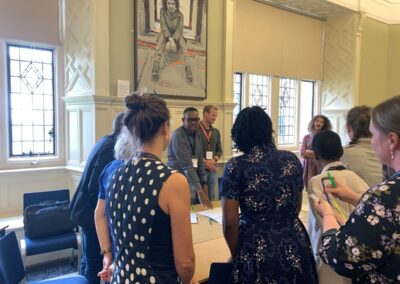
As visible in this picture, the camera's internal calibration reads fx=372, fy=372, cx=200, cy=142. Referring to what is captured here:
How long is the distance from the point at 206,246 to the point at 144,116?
106 centimetres

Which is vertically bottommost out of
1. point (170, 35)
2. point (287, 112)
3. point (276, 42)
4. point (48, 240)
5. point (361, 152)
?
point (48, 240)

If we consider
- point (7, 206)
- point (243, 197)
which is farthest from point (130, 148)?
point (7, 206)

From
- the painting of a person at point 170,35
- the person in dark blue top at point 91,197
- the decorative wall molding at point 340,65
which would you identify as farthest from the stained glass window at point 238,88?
the person in dark blue top at point 91,197

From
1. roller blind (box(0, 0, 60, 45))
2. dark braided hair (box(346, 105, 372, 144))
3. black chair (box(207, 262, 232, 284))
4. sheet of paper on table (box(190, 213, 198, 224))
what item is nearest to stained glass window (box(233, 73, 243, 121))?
roller blind (box(0, 0, 60, 45))

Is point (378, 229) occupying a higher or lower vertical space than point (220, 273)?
higher

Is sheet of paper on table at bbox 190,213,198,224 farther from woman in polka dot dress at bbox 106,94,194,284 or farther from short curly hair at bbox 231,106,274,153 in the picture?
woman in polka dot dress at bbox 106,94,194,284

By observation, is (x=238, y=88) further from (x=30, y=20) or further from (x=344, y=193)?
(x=344, y=193)

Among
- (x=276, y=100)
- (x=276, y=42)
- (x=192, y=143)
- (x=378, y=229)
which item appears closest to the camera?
(x=378, y=229)

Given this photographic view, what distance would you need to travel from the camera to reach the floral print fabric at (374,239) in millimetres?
951

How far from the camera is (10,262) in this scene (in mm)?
2084

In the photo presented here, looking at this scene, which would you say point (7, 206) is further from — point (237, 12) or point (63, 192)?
point (237, 12)

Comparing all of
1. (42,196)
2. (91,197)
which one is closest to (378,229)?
(91,197)

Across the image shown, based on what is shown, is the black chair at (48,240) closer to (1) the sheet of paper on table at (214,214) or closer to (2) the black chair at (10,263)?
(2) the black chair at (10,263)

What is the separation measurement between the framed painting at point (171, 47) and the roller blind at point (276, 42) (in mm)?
957
